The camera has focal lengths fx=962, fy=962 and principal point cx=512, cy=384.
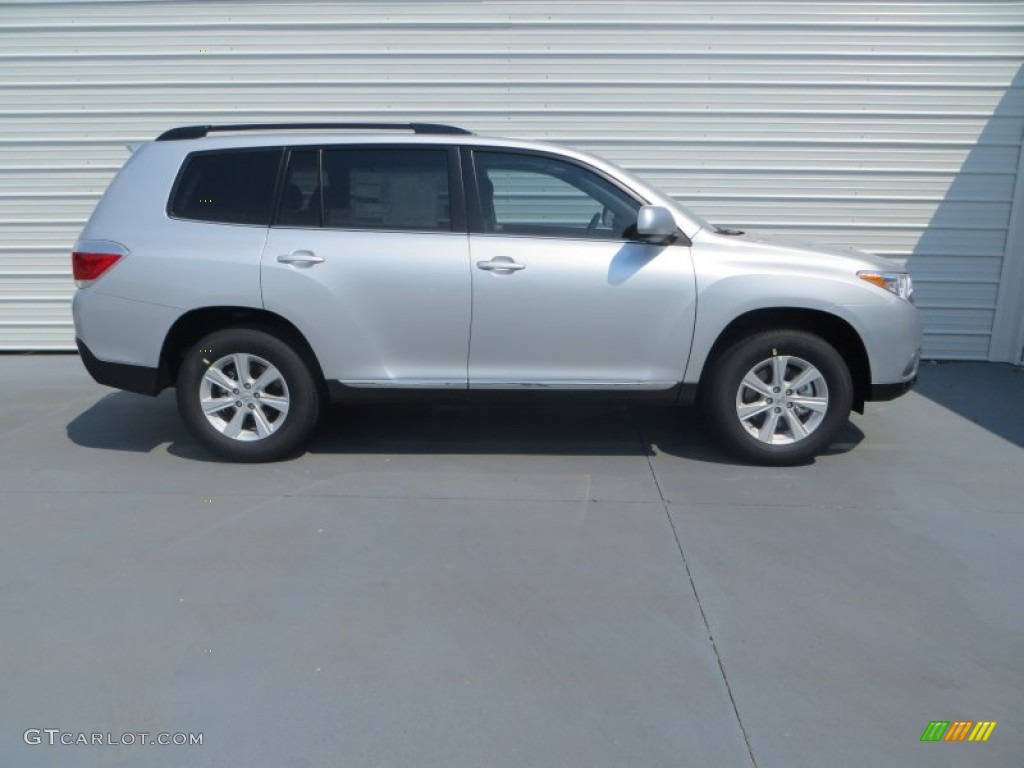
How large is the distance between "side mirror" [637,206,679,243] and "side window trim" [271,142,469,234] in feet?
3.17

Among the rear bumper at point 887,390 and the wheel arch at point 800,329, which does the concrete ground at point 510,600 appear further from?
the wheel arch at point 800,329

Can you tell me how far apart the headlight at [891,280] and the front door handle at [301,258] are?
3.02 m

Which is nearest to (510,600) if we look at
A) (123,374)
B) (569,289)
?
(569,289)

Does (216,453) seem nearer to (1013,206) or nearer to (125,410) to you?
(125,410)

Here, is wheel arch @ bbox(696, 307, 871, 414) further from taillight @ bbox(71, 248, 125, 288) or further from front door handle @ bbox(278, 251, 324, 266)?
taillight @ bbox(71, 248, 125, 288)

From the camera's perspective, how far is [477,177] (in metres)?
5.41

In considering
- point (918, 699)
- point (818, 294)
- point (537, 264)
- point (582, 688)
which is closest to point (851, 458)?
point (818, 294)

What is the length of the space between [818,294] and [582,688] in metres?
2.94

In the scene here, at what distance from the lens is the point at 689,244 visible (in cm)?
535

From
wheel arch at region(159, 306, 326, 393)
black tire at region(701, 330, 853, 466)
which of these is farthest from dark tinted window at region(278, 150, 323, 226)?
black tire at region(701, 330, 853, 466)

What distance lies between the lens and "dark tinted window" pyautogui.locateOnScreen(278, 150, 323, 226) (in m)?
5.40

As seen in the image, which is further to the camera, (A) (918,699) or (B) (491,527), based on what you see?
(B) (491,527)

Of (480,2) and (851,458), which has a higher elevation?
(480,2)

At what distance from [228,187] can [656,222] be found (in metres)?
2.41
